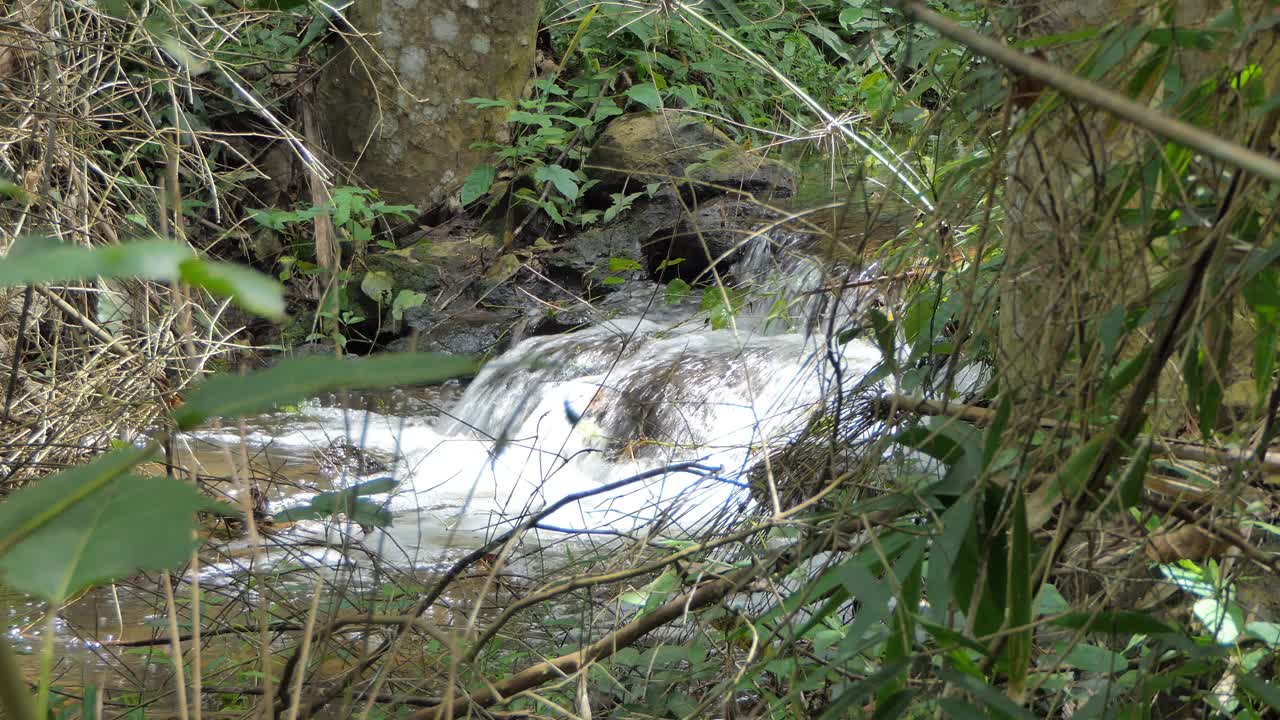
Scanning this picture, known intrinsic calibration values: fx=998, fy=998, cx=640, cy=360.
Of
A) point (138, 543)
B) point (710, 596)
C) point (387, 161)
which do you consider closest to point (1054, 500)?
point (710, 596)

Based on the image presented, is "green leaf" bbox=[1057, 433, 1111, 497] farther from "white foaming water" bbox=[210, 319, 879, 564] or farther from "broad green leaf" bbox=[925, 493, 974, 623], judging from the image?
"white foaming water" bbox=[210, 319, 879, 564]

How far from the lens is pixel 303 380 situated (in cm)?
35

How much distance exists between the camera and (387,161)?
7121mm

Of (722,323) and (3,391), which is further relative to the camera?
(3,391)

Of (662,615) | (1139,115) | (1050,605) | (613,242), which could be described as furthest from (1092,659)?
(613,242)

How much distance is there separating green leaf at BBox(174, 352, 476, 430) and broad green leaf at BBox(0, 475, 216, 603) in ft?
0.15

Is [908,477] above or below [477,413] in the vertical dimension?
below

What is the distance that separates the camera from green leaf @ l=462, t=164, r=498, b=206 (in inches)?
255

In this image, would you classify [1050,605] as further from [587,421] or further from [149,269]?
[587,421]

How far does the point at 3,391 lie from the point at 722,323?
5.84 ft

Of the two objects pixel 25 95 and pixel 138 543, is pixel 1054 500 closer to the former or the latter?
pixel 138 543

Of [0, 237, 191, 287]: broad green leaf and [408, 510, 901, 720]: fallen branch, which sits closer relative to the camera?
[0, 237, 191, 287]: broad green leaf

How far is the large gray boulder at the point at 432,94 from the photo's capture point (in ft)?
22.9

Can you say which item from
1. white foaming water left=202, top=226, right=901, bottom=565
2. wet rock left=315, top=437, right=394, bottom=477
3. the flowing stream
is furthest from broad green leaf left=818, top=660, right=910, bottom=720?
white foaming water left=202, top=226, right=901, bottom=565
